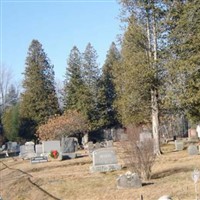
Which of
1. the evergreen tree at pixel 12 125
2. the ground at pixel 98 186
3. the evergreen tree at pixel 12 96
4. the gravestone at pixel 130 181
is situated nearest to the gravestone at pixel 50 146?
the ground at pixel 98 186

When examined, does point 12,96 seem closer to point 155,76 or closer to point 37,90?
point 37,90

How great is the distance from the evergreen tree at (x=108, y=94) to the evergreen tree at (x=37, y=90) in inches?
214

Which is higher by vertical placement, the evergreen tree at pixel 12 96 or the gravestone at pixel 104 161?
the evergreen tree at pixel 12 96

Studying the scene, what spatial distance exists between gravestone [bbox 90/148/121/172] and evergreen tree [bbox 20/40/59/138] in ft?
117

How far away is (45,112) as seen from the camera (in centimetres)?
5469

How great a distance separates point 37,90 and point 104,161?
37.6m

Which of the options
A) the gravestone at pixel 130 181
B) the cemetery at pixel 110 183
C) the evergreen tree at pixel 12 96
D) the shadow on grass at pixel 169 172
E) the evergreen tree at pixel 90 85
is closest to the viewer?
the cemetery at pixel 110 183

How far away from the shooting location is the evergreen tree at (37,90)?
180 feet

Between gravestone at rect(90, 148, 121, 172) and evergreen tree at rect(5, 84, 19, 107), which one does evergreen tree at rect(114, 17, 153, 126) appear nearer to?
gravestone at rect(90, 148, 121, 172)

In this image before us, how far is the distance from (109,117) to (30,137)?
32.0 feet

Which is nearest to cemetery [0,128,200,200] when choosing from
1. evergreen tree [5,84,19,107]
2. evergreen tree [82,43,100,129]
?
evergreen tree [82,43,100,129]

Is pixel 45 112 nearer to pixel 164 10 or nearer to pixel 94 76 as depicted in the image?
pixel 94 76

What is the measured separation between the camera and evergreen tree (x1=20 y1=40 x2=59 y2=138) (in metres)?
54.8

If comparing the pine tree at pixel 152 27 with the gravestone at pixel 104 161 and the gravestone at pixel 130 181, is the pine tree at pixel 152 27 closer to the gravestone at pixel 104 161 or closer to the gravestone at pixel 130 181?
the gravestone at pixel 104 161
